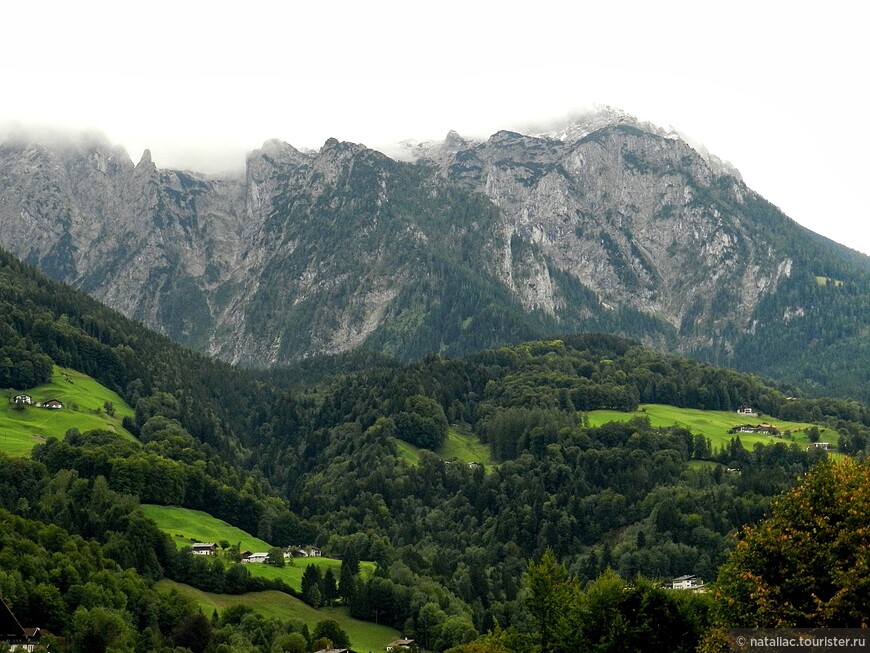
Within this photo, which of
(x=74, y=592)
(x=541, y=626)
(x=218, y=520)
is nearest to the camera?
(x=541, y=626)

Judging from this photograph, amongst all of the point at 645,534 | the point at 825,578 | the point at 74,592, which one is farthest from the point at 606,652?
the point at 645,534

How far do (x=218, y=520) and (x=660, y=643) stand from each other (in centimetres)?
13267

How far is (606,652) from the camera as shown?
7188 cm

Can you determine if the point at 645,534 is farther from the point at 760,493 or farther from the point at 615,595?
the point at 615,595

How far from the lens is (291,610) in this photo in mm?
146875

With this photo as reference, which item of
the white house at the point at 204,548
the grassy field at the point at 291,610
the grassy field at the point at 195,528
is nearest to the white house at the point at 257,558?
the grassy field at the point at 195,528

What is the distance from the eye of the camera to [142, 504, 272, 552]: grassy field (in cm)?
17025

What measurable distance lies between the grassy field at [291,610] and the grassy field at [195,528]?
1944cm

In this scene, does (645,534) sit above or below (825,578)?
below

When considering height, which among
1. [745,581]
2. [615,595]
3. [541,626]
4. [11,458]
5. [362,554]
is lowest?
[362,554]

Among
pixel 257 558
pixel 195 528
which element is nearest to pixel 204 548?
pixel 257 558

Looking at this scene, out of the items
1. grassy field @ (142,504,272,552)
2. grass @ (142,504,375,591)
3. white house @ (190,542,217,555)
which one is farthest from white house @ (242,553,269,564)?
white house @ (190,542,217,555)

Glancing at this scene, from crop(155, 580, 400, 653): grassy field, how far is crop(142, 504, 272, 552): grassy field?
63.8 ft

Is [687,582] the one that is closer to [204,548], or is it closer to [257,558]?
[257,558]
